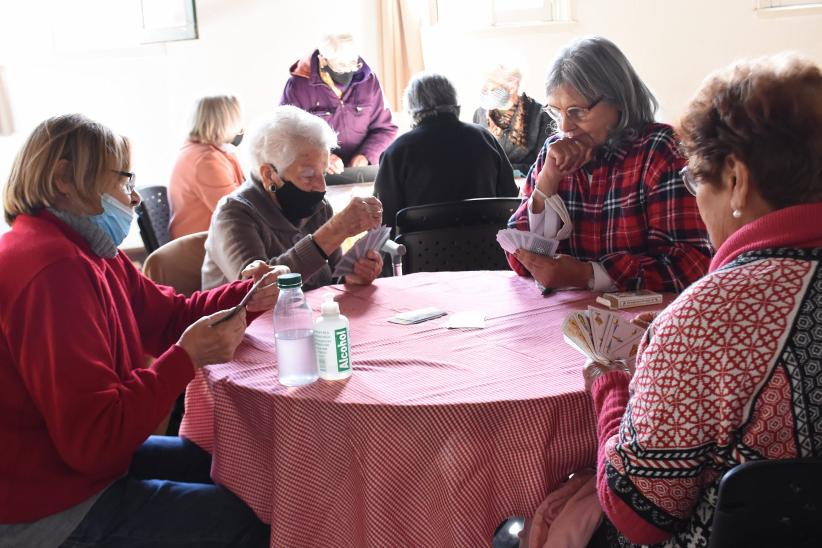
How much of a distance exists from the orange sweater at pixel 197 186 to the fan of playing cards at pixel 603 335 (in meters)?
3.59

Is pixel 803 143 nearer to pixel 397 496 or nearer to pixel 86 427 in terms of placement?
pixel 397 496

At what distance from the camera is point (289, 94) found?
563 cm

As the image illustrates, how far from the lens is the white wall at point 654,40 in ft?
21.6

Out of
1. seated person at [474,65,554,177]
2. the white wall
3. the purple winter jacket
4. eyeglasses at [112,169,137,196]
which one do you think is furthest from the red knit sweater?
→ the white wall

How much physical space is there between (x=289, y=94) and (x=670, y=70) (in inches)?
131

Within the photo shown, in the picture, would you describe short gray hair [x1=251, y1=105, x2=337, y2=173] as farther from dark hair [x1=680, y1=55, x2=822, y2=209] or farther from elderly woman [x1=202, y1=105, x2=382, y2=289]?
dark hair [x1=680, y1=55, x2=822, y2=209]

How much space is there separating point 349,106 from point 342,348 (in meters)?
4.21

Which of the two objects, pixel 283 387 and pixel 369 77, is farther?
pixel 369 77

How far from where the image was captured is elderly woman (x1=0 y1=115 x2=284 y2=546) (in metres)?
1.51

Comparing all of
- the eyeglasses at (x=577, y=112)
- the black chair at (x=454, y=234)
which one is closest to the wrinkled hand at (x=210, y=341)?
the eyeglasses at (x=577, y=112)

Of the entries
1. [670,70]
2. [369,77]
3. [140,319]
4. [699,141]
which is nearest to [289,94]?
[369,77]

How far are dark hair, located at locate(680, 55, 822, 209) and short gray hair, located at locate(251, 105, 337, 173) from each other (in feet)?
5.54

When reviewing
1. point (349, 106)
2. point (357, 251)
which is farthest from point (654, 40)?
point (357, 251)

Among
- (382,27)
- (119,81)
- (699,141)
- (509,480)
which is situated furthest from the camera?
(382,27)
